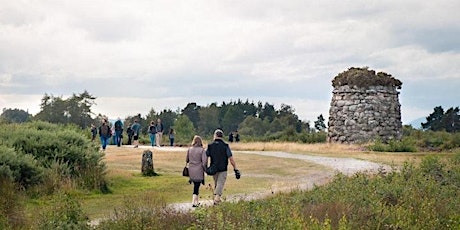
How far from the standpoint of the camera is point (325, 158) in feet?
99.8

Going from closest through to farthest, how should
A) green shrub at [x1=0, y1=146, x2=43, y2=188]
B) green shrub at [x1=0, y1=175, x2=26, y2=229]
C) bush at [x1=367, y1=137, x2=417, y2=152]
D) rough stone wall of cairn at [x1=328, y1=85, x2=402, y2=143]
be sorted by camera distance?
green shrub at [x1=0, y1=175, x2=26, y2=229] → green shrub at [x1=0, y1=146, x2=43, y2=188] → bush at [x1=367, y1=137, x2=417, y2=152] → rough stone wall of cairn at [x1=328, y1=85, x2=402, y2=143]

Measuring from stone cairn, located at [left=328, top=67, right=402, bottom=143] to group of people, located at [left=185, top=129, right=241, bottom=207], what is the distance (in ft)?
86.1

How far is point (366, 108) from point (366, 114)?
368 mm

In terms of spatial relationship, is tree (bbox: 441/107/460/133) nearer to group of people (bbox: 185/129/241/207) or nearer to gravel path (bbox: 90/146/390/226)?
gravel path (bbox: 90/146/390/226)

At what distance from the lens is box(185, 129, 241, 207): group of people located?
1583cm

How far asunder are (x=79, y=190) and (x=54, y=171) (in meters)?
1.00

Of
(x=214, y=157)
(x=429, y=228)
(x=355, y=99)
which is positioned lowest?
(x=429, y=228)

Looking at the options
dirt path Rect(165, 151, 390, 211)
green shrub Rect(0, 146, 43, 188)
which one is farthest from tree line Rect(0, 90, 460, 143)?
green shrub Rect(0, 146, 43, 188)

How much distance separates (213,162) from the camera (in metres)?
15.9

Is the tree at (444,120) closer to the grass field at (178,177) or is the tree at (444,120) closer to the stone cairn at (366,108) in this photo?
the stone cairn at (366,108)

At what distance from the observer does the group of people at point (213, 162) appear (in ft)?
51.9

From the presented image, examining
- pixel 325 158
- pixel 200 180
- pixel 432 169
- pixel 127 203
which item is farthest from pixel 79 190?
pixel 325 158

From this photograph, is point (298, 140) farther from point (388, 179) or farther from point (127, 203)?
point (127, 203)

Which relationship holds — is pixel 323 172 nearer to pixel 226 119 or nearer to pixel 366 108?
pixel 366 108
